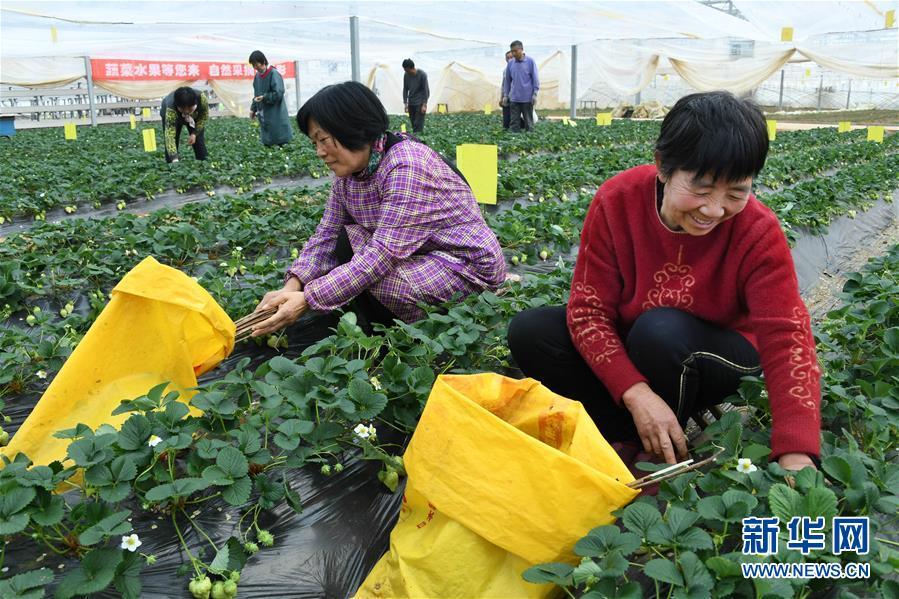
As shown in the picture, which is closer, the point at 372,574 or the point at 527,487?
the point at 527,487

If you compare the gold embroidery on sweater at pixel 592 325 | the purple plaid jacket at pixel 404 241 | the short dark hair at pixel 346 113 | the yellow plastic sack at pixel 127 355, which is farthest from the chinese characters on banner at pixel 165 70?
the gold embroidery on sweater at pixel 592 325

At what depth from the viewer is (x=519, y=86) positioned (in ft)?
36.8

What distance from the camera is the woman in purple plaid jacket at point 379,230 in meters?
2.34

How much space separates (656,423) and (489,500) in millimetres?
513

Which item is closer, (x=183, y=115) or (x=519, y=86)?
(x=183, y=115)

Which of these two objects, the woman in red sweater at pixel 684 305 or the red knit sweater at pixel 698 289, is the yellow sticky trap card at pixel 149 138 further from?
→ the red knit sweater at pixel 698 289

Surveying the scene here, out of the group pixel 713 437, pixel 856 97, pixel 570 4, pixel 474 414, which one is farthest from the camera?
pixel 856 97

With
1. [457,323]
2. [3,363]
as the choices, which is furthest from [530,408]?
[3,363]

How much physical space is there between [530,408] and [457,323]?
33.5 inches

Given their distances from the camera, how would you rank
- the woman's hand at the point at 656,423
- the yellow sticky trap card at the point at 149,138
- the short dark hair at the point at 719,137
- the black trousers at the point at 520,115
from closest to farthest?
1. the short dark hair at the point at 719,137
2. the woman's hand at the point at 656,423
3. the yellow sticky trap card at the point at 149,138
4. the black trousers at the point at 520,115

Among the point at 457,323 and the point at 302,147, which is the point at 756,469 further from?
the point at 302,147

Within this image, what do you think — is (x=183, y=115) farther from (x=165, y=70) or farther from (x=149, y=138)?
(x=165, y=70)

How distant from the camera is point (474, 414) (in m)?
1.32

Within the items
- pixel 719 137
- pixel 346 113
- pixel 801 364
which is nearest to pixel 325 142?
pixel 346 113
